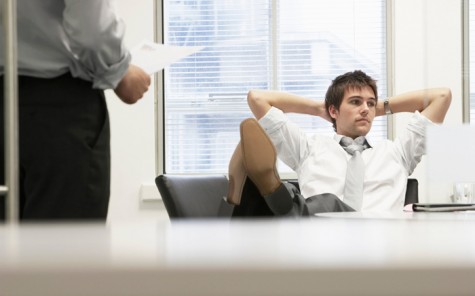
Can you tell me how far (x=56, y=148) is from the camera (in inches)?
27.8

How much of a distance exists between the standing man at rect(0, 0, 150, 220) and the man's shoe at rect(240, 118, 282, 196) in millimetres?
399

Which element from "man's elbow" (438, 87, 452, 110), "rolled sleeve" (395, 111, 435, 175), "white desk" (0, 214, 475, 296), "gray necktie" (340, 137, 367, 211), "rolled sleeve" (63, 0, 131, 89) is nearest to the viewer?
"white desk" (0, 214, 475, 296)

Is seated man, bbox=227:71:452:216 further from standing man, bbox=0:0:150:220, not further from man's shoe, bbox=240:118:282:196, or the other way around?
standing man, bbox=0:0:150:220

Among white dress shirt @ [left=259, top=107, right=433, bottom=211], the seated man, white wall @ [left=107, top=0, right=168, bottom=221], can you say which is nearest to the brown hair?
the seated man

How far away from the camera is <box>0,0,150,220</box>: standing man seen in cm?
69

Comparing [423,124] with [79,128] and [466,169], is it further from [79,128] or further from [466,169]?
[79,128]

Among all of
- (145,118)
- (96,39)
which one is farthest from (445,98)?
(145,118)

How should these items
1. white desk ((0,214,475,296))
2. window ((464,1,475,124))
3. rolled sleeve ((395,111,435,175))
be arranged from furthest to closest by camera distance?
rolled sleeve ((395,111,435,175)) → window ((464,1,475,124)) → white desk ((0,214,475,296))

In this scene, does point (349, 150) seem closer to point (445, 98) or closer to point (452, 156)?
point (445, 98)

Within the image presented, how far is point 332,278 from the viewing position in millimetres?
53

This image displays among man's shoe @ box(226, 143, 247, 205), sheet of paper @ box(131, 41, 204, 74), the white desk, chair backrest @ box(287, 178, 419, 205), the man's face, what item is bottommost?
chair backrest @ box(287, 178, 419, 205)

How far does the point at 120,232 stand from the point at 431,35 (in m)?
1.64

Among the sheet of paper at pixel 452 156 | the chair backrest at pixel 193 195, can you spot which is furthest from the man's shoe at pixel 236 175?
the sheet of paper at pixel 452 156

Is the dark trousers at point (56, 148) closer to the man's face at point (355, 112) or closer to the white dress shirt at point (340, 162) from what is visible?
the white dress shirt at point (340, 162)
